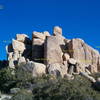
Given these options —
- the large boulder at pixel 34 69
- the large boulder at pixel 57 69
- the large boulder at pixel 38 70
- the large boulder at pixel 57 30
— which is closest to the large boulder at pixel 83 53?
the large boulder at pixel 57 30

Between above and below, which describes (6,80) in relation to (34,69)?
below

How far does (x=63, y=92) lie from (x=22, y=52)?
83.2 feet

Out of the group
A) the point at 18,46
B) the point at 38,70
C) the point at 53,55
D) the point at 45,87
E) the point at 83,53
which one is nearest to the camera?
the point at 45,87

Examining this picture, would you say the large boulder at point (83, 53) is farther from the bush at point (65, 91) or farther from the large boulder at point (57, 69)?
the bush at point (65, 91)

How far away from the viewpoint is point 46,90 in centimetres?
4369

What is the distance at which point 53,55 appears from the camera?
59656 millimetres

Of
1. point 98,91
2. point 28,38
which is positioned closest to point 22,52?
point 28,38

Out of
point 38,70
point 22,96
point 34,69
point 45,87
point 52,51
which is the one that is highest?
point 52,51

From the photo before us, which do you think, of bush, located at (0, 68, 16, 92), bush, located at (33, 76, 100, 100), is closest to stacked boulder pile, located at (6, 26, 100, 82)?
bush, located at (0, 68, 16, 92)

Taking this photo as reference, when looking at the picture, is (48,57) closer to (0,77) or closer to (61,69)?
(61,69)

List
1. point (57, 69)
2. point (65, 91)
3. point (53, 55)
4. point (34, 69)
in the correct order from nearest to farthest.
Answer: point (65, 91), point (34, 69), point (57, 69), point (53, 55)

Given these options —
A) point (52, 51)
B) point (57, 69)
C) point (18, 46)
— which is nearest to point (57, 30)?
point (18, 46)

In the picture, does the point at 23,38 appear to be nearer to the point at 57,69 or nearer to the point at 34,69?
the point at 34,69

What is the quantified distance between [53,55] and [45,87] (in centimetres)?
1505
